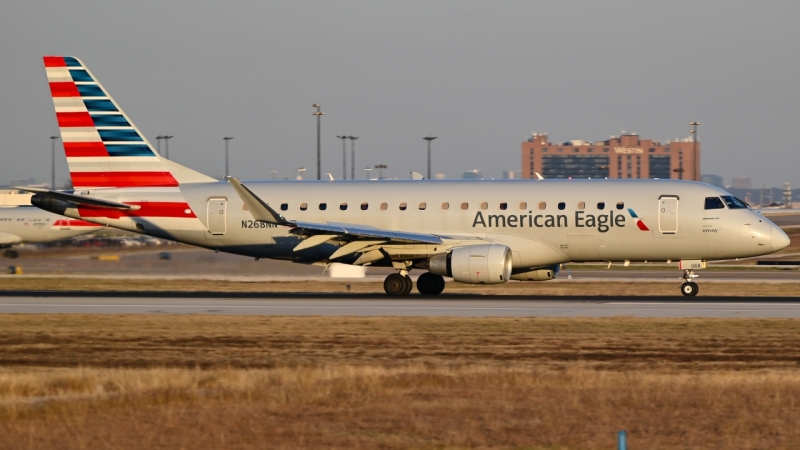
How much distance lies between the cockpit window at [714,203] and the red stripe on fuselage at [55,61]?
906 inches

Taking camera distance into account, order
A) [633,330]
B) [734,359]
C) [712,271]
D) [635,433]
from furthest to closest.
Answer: [712,271]
[633,330]
[734,359]
[635,433]

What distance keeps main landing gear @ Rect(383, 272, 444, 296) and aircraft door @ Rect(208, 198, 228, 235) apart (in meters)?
6.28

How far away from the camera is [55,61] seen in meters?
37.8

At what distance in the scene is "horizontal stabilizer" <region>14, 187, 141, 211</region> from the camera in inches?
1383

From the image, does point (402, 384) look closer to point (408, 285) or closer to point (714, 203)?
point (408, 285)

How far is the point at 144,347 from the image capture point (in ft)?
70.8

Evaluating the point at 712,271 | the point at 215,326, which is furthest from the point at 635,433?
the point at 712,271

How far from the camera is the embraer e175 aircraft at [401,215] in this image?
33.2 m

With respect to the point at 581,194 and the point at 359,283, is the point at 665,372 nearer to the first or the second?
the point at 581,194

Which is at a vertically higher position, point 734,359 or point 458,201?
point 458,201

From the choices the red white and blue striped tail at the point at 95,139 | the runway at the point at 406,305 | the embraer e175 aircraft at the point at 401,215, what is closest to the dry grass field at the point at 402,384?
the runway at the point at 406,305

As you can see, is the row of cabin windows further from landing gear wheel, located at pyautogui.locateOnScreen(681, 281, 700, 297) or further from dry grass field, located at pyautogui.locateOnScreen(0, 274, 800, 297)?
dry grass field, located at pyautogui.locateOnScreen(0, 274, 800, 297)

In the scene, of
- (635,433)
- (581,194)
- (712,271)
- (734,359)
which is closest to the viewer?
(635,433)

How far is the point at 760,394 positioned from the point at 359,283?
30.2 m
